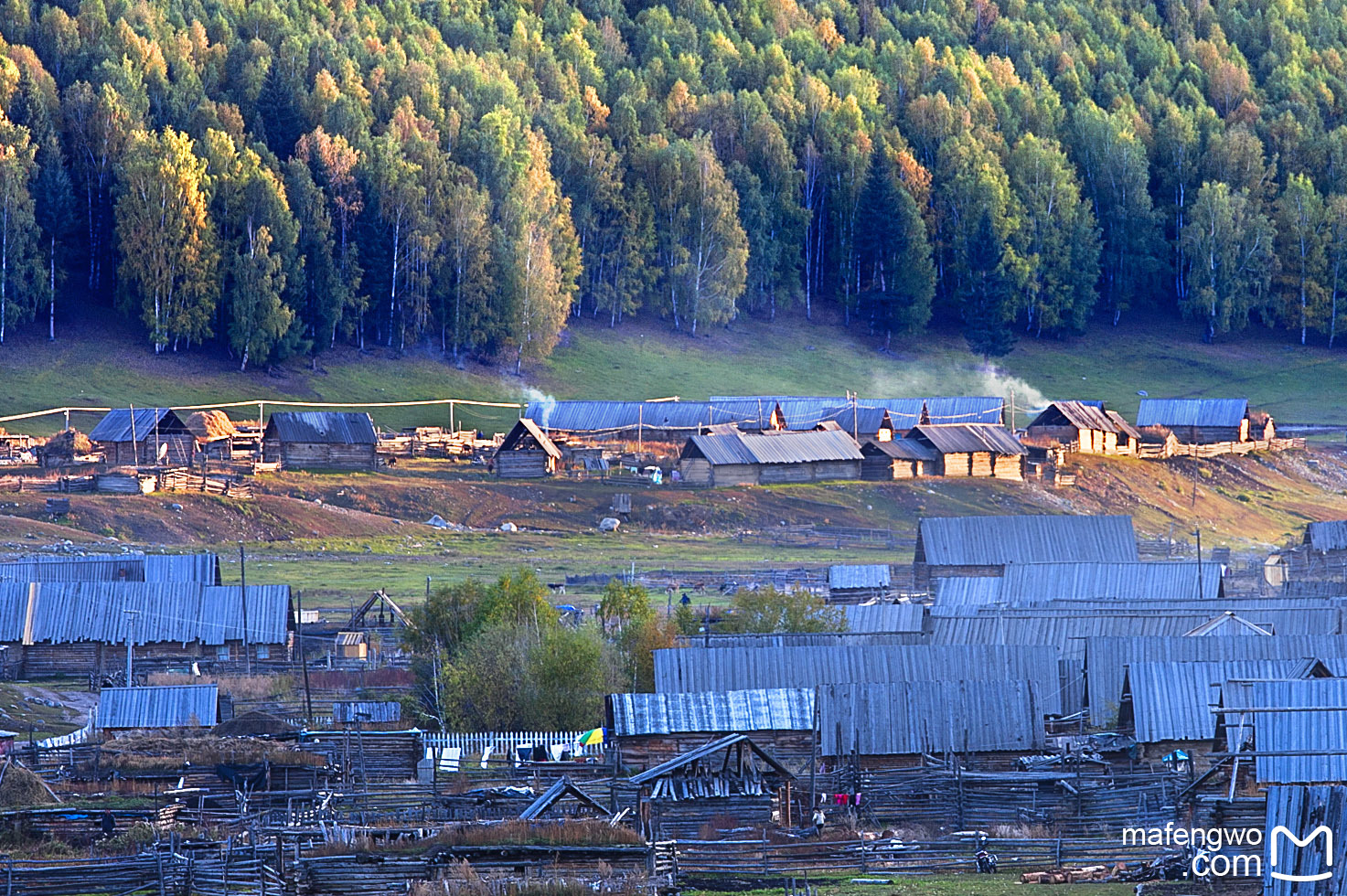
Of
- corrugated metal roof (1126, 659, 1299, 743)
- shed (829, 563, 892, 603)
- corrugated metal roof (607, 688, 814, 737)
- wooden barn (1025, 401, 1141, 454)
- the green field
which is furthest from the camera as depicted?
the green field

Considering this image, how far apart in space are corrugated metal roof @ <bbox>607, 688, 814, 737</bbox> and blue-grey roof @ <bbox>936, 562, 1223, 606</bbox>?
13.5 metres

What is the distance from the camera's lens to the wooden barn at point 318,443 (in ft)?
260

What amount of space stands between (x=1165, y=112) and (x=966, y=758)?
4082 inches

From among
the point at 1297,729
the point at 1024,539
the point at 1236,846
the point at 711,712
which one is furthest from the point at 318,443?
the point at 1236,846

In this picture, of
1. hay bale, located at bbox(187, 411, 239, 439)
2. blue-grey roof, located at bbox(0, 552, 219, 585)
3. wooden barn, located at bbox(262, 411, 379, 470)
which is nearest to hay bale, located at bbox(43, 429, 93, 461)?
hay bale, located at bbox(187, 411, 239, 439)

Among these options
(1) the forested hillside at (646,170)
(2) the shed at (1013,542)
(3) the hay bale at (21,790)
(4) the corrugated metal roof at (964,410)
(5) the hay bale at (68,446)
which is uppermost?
(1) the forested hillside at (646,170)

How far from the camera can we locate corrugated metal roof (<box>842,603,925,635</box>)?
1837 inches

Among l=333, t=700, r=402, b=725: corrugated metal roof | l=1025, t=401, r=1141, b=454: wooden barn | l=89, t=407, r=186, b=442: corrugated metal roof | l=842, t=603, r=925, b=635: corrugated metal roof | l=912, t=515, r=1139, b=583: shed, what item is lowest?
l=333, t=700, r=402, b=725: corrugated metal roof

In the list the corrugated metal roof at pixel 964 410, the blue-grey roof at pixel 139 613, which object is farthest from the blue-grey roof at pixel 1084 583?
the corrugated metal roof at pixel 964 410

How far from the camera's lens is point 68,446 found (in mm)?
75375

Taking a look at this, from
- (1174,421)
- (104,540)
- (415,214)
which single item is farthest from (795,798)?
(415,214)

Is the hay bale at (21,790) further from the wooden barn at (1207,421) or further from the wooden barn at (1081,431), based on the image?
the wooden barn at (1207,421)

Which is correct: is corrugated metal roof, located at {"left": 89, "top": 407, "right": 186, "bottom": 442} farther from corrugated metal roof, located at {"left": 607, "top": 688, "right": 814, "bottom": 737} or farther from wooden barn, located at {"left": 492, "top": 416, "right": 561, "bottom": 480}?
corrugated metal roof, located at {"left": 607, "top": 688, "right": 814, "bottom": 737}

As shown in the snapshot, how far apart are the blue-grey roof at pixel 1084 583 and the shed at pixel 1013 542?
6.65m
